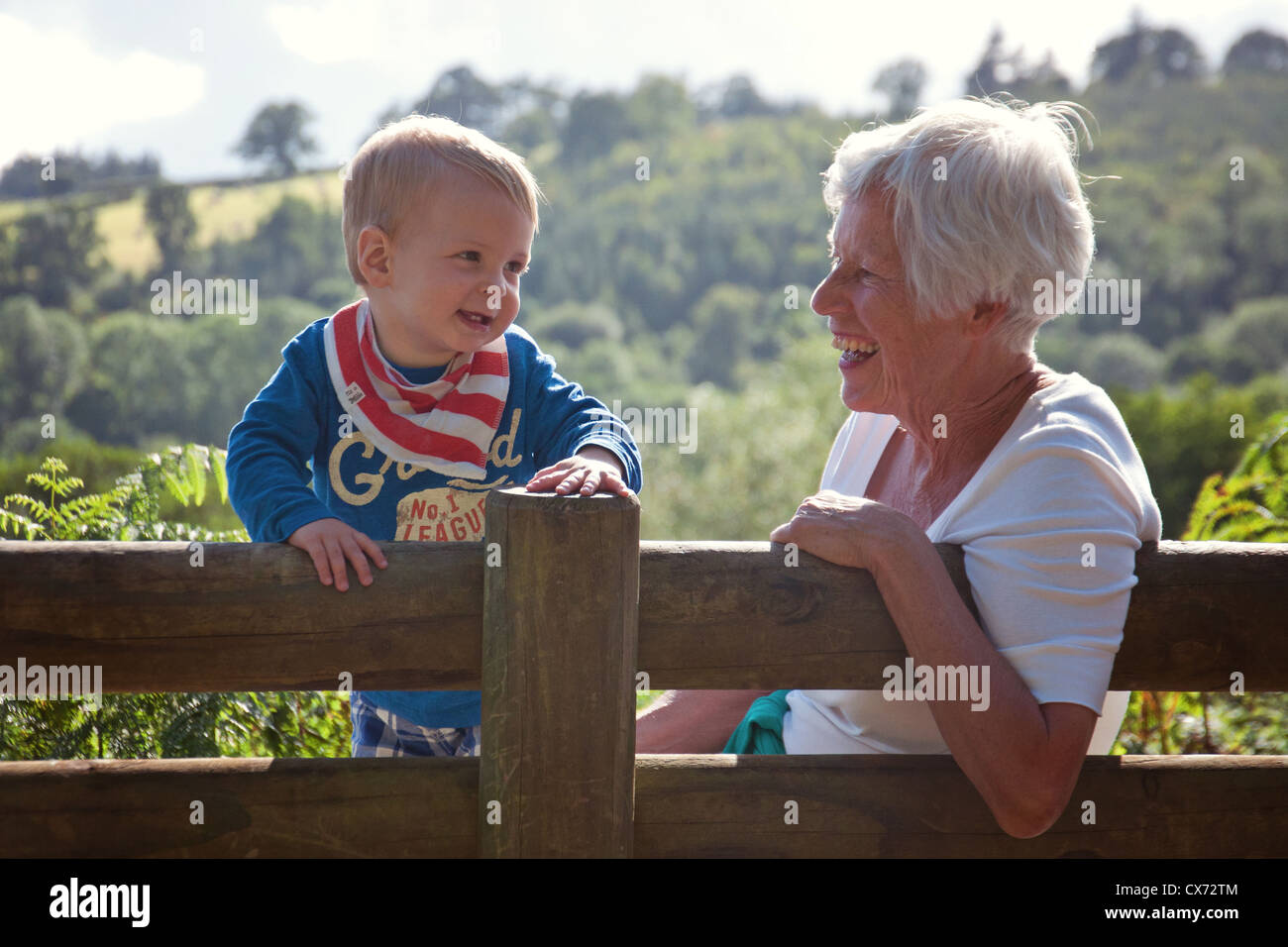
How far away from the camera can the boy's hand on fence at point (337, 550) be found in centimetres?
159

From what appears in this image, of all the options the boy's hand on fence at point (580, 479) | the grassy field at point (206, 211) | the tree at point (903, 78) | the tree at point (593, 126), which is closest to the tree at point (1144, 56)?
the tree at point (903, 78)

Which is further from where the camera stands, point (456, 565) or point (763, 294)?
point (763, 294)

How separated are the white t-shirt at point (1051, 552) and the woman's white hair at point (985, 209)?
0.22 m

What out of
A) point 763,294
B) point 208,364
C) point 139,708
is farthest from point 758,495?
point 139,708

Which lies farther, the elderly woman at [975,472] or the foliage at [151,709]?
the foliage at [151,709]

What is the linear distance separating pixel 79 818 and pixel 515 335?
1.31m

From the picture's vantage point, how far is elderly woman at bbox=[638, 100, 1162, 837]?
5.59 feet

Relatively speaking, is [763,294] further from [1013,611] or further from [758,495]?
[1013,611]

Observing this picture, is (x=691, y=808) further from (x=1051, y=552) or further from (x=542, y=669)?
(x=1051, y=552)

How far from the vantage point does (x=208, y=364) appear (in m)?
32.0

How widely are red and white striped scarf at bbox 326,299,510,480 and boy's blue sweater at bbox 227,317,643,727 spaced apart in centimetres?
2

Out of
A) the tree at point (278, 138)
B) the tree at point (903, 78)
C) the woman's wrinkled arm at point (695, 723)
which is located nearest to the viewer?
the woman's wrinkled arm at point (695, 723)

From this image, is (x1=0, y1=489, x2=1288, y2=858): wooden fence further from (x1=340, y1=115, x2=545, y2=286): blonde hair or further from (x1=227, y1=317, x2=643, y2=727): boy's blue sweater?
(x1=340, y1=115, x2=545, y2=286): blonde hair

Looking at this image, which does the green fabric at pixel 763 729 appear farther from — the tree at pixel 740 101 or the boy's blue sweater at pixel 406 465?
the tree at pixel 740 101
